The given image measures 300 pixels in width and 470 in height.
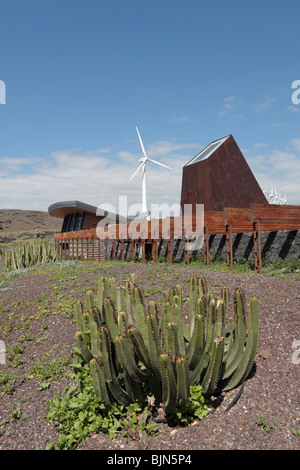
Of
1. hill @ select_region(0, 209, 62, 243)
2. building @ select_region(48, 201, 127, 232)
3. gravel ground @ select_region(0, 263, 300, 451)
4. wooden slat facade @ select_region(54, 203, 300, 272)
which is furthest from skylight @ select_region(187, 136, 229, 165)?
hill @ select_region(0, 209, 62, 243)

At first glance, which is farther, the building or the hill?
the hill

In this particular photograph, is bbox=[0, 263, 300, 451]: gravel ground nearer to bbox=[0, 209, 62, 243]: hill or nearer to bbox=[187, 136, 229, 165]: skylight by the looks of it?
bbox=[187, 136, 229, 165]: skylight

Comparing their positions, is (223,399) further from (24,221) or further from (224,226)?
(24,221)

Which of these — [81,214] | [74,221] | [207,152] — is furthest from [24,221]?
[207,152]

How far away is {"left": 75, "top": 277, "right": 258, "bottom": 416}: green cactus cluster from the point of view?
3488 mm

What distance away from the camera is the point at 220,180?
65.1ft

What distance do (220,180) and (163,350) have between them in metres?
17.3

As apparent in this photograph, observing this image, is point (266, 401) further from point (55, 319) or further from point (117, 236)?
point (117, 236)

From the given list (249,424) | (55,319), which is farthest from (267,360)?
(55,319)

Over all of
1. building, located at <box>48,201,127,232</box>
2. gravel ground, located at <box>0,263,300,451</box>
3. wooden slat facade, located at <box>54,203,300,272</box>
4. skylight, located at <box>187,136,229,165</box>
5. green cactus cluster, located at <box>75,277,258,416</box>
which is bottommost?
gravel ground, located at <box>0,263,300,451</box>

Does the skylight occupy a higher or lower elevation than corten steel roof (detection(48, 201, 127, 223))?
higher

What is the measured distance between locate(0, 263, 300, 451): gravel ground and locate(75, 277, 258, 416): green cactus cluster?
32 centimetres

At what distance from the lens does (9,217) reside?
105625 millimetres

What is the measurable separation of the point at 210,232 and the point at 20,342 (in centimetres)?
1068
